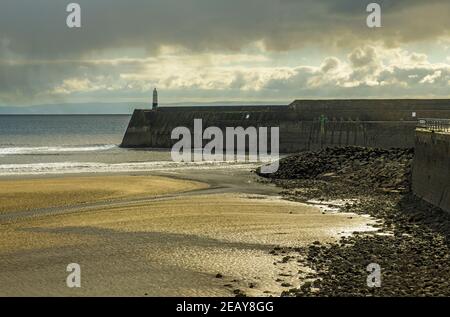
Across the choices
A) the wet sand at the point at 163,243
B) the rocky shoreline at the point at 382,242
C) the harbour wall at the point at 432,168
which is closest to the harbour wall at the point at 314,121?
the rocky shoreline at the point at 382,242

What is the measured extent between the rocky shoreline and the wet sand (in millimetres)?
901

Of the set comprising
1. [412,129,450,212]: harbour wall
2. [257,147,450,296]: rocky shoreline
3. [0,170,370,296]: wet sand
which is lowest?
[0,170,370,296]: wet sand

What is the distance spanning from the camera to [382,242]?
16.8 meters

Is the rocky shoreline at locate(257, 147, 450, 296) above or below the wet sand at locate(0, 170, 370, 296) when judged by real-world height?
above

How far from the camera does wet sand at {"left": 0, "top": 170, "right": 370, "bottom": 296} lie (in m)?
13.2

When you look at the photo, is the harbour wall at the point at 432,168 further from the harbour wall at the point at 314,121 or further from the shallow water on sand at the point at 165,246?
the harbour wall at the point at 314,121

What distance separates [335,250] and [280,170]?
22.0 m

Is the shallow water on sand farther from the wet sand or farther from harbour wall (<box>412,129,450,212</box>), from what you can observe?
harbour wall (<box>412,129,450,212</box>)

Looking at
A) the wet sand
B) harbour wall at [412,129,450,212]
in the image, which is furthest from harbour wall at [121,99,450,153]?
the wet sand

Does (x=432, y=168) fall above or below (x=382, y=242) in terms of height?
above

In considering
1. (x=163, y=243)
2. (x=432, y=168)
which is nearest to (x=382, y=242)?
(x=163, y=243)

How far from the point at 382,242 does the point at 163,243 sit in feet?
20.7

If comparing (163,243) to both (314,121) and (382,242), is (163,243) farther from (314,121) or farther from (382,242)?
(314,121)
